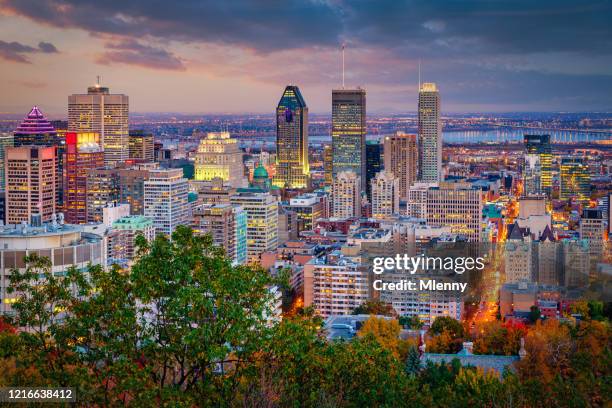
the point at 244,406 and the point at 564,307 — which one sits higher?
the point at 244,406

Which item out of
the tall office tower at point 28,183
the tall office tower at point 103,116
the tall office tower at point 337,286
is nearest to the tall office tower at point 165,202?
the tall office tower at point 28,183

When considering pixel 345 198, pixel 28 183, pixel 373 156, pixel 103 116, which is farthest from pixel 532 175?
pixel 28 183

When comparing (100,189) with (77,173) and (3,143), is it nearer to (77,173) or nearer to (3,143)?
(77,173)

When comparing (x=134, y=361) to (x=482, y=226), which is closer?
(x=134, y=361)

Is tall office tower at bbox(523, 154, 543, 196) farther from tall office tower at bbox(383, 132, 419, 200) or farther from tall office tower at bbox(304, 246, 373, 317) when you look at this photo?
tall office tower at bbox(304, 246, 373, 317)

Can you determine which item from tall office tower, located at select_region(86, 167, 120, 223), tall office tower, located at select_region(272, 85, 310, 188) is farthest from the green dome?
tall office tower, located at select_region(86, 167, 120, 223)

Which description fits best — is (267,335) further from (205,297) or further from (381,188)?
(381,188)

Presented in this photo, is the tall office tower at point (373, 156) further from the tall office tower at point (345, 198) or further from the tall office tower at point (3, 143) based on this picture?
the tall office tower at point (3, 143)

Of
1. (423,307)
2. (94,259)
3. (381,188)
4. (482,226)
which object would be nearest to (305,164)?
(381,188)
